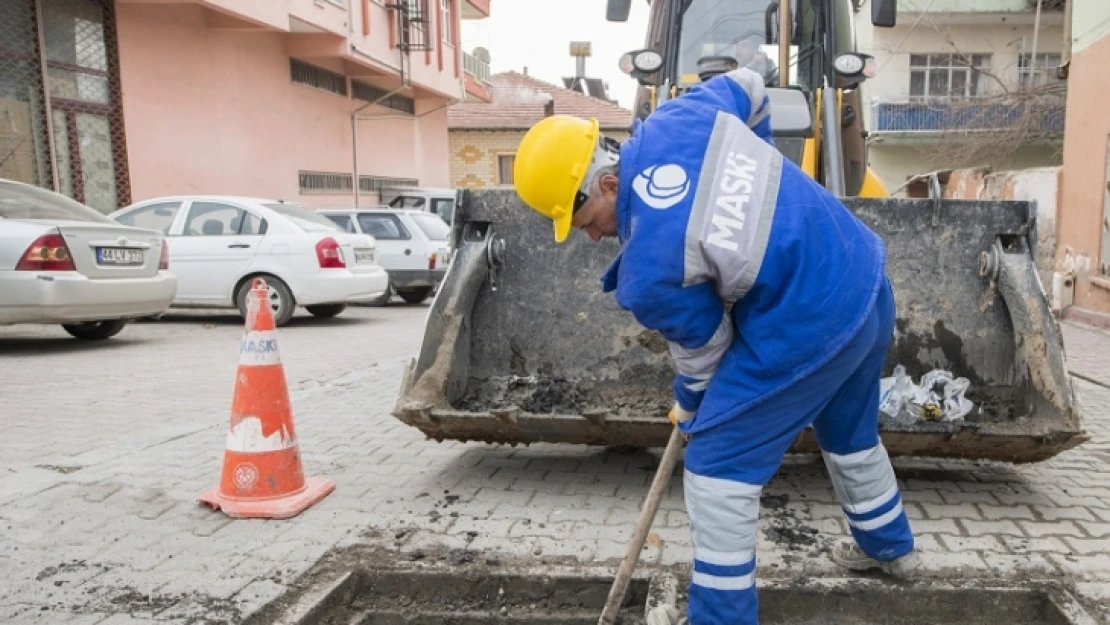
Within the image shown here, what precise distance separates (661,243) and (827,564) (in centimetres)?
149

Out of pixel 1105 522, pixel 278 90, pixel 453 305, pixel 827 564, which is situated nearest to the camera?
pixel 827 564

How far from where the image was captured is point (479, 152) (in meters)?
32.1

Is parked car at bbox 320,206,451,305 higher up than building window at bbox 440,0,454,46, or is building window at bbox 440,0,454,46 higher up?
→ building window at bbox 440,0,454,46

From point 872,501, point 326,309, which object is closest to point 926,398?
point 872,501

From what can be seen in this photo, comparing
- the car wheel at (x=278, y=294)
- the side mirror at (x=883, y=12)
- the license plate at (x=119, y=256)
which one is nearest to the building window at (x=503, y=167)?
the car wheel at (x=278, y=294)

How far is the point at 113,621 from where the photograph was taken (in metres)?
2.71

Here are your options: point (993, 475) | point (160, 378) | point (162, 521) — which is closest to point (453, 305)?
point (162, 521)

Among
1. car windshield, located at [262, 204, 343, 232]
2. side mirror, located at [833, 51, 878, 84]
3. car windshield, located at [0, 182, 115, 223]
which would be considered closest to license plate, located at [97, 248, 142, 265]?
car windshield, located at [0, 182, 115, 223]

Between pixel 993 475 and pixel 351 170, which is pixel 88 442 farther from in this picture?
pixel 351 170

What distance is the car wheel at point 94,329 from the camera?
8.85 metres

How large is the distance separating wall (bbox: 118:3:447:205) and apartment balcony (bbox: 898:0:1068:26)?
681 inches

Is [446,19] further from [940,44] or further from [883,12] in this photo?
[883,12]

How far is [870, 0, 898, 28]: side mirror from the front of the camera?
5363mm

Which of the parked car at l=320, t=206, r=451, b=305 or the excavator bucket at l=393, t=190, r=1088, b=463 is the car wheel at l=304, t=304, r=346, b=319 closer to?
the parked car at l=320, t=206, r=451, b=305
